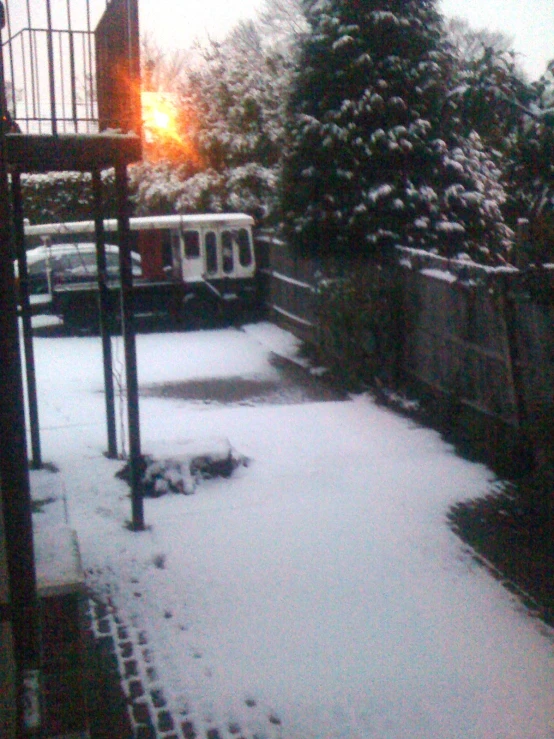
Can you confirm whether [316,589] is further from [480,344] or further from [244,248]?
[244,248]

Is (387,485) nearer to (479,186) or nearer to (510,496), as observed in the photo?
(510,496)

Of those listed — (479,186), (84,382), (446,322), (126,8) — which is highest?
(126,8)

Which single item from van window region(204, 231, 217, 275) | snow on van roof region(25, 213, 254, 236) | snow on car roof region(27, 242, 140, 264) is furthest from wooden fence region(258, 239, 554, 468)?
snow on car roof region(27, 242, 140, 264)

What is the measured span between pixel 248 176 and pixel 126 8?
14.9 m

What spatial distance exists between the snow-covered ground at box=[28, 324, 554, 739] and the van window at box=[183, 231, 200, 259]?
29.5ft

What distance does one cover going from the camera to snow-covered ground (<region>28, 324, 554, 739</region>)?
405 cm

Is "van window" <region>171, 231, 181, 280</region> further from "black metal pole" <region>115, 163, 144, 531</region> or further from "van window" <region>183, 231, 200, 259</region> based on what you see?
"black metal pole" <region>115, 163, 144, 531</region>

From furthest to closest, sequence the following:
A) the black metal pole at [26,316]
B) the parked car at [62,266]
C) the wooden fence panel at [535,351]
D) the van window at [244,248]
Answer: the van window at [244,248], the parked car at [62,266], the wooden fence panel at [535,351], the black metal pole at [26,316]

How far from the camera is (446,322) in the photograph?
30.6 feet

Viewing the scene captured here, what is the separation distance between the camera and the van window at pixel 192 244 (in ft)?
58.1

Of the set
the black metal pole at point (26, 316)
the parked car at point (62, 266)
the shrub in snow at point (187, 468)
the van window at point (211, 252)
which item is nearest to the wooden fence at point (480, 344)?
the shrub in snow at point (187, 468)

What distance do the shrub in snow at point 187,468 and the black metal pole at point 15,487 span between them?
4.37m

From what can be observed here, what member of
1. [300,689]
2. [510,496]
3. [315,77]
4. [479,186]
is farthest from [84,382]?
[300,689]

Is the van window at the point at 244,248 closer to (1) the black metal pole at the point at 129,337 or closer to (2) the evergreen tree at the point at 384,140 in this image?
(2) the evergreen tree at the point at 384,140
